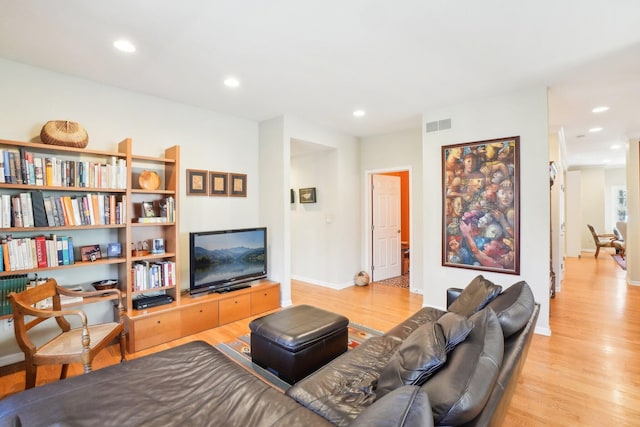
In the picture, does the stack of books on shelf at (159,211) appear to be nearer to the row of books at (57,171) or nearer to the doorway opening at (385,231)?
the row of books at (57,171)

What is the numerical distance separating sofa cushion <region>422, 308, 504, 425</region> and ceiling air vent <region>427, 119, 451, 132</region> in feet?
9.94

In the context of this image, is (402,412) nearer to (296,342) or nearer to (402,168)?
(296,342)

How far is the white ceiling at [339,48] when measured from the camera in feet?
6.63

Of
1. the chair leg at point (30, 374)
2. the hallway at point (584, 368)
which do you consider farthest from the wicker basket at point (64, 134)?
the hallway at point (584, 368)

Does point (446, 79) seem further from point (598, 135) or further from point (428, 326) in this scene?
point (598, 135)

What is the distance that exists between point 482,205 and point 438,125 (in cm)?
118

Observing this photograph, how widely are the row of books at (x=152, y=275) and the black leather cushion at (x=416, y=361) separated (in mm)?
2755

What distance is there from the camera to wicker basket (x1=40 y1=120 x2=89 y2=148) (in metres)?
2.67

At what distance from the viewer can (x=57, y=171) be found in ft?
8.89

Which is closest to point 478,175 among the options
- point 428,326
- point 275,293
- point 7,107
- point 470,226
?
point 470,226

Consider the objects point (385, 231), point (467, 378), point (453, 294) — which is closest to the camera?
point (467, 378)

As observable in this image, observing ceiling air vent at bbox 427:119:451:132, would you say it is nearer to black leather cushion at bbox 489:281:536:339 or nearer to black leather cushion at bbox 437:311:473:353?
black leather cushion at bbox 489:281:536:339

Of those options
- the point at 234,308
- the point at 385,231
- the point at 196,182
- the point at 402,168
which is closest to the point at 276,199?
the point at 196,182

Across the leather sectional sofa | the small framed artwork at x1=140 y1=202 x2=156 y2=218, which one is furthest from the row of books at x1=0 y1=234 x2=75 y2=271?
the leather sectional sofa
